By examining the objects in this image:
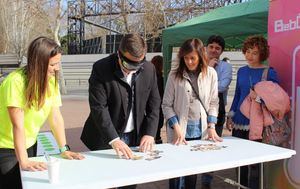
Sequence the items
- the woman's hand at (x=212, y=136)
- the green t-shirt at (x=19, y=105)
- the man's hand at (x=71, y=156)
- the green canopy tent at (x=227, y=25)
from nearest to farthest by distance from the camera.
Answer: the green t-shirt at (x=19, y=105) → the man's hand at (x=71, y=156) → the woman's hand at (x=212, y=136) → the green canopy tent at (x=227, y=25)

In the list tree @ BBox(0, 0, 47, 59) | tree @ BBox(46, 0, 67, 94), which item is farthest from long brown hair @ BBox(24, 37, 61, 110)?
tree @ BBox(0, 0, 47, 59)

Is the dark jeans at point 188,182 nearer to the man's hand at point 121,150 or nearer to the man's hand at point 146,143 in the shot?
the man's hand at point 146,143

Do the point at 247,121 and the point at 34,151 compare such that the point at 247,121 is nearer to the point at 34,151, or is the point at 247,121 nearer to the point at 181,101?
the point at 181,101

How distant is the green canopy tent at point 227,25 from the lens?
5.23 meters

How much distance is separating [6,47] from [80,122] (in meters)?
27.9

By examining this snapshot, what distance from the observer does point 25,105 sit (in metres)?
2.21

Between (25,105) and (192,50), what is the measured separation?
1338 millimetres

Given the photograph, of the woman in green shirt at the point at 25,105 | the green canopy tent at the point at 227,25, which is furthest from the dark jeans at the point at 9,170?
the green canopy tent at the point at 227,25

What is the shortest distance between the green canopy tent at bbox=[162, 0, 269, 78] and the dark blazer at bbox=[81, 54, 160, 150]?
2846mm

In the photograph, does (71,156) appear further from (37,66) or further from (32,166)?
(37,66)

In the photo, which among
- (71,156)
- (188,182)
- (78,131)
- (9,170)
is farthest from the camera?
(78,131)

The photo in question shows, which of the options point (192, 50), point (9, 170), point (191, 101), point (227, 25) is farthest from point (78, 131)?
point (9, 170)

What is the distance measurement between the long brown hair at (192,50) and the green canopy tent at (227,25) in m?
2.38

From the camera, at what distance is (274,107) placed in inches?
124
